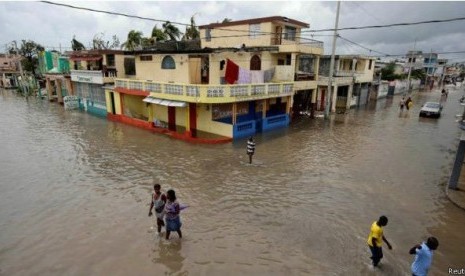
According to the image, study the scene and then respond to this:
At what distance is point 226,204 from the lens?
418 inches

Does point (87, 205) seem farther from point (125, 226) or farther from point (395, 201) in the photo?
point (395, 201)

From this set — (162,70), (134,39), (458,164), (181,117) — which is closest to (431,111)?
(458,164)

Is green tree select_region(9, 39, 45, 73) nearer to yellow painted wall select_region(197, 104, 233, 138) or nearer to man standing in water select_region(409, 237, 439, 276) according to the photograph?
yellow painted wall select_region(197, 104, 233, 138)

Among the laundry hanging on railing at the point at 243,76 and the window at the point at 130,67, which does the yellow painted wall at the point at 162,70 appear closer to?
the window at the point at 130,67

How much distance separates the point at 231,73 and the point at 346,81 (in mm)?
17435

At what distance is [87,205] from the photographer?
10492 mm

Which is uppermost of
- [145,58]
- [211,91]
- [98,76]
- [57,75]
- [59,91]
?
[145,58]

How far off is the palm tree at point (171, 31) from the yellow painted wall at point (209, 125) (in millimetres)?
22307

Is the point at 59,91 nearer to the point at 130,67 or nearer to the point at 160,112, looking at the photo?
the point at 130,67

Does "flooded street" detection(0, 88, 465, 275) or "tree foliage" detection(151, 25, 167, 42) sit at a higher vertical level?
"tree foliage" detection(151, 25, 167, 42)

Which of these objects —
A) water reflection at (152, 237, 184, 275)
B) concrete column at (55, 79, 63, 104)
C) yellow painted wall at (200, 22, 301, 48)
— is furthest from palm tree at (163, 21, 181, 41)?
water reflection at (152, 237, 184, 275)

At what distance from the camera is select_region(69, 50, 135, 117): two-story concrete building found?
1056 inches

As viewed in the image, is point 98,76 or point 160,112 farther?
point 98,76

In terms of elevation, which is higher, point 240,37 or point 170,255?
point 240,37
